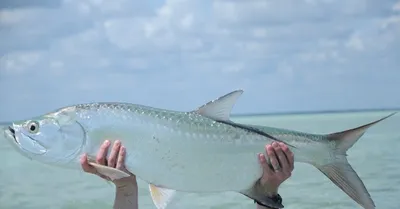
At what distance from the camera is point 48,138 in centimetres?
133

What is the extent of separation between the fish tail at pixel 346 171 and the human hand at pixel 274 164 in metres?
0.09

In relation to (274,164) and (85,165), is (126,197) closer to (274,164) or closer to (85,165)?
(85,165)

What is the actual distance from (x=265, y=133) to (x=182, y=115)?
0.65 ft

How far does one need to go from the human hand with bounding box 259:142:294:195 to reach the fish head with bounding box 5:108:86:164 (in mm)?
412

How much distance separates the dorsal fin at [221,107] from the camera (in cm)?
143

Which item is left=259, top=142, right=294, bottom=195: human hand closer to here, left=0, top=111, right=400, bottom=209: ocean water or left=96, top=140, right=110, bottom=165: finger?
left=96, top=140, right=110, bottom=165: finger

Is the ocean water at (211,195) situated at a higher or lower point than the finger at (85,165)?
lower

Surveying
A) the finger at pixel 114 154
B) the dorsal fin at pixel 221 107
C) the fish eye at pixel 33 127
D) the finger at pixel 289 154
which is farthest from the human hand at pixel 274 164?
the fish eye at pixel 33 127

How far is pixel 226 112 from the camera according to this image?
4.73ft

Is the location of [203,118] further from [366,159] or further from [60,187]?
[366,159]

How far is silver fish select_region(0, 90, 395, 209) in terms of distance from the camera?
1.33 m

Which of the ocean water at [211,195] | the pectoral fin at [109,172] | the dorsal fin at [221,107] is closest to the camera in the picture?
the pectoral fin at [109,172]

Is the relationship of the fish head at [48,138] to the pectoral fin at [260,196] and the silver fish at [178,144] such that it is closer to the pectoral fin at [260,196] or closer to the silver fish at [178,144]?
the silver fish at [178,144]

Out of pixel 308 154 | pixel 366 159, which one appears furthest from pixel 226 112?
pixel 366 159
